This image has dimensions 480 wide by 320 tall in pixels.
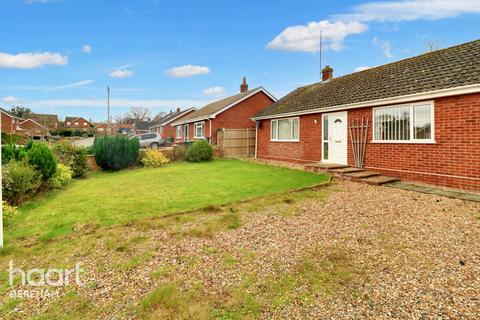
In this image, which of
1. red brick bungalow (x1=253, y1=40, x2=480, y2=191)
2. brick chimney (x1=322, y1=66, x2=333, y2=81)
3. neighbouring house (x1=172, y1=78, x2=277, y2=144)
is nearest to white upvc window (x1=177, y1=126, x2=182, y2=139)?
neighbouring house (x1=172, y1=78, x2=277, y2=144)

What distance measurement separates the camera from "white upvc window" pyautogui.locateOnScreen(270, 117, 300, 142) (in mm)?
14141

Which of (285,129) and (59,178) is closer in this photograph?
(59,178)

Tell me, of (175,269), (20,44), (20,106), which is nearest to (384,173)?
(175,269)

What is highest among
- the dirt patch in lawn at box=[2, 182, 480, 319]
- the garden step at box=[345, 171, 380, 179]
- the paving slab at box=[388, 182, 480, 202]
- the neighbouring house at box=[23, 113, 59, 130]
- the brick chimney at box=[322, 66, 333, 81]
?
the neighbouring house at box=[23, 113, 59, 130]

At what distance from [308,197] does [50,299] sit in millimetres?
5828

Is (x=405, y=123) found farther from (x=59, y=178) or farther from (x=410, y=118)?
(x=59, y=178)

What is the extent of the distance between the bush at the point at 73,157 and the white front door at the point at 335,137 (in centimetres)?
1175

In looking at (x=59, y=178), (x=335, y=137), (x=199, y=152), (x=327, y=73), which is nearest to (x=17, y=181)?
(x=59, y=178)

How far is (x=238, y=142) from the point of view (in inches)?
744

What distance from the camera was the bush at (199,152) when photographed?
1634 centimetres

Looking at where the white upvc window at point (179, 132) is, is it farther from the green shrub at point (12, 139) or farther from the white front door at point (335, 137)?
the white front door at point (335, 137)

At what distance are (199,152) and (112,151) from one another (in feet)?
16.7

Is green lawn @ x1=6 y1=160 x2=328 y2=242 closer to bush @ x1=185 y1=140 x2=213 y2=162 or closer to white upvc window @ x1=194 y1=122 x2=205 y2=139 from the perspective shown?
bush @ x1=185 y1=140 x2=213 y2=162

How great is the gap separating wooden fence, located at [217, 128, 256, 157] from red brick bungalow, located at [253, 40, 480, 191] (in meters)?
5.86
